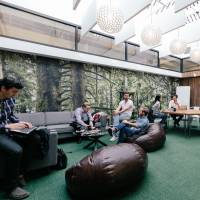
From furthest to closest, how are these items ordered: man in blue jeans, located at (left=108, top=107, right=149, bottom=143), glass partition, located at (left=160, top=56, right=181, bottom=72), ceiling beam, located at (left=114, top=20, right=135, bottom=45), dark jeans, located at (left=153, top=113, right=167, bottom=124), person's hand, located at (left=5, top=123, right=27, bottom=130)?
glass partition, located at (left=160, top=56, right=181, bottom=72)
dark jeans, located at (left=153, top=113, right=167, bottom=124)
ceiling beam, located at (left=114, top=20, right=135, bottom=45)
man in blue jeans, located at (left=108, top=107, right=149, bottom=143)
person's hand, located at (left=5, top=123, right=27, bottom=130)

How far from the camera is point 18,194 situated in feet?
6.55

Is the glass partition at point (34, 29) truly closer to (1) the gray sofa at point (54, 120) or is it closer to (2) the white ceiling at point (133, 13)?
(2) the white ceiling at point (133, 13)

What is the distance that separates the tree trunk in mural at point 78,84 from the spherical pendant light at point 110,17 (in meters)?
3.10

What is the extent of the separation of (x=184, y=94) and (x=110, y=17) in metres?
7.96

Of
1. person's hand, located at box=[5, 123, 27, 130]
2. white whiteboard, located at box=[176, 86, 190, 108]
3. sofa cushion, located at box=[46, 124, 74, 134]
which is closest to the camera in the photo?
person's hand, located at box=[5, 123, 27, 130]

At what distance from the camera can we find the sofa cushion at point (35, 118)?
4.60 meters

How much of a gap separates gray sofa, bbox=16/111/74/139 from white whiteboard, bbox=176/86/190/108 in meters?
6.77

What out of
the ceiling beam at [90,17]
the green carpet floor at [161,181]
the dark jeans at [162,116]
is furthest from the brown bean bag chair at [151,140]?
the ceiling beam at [90,17]

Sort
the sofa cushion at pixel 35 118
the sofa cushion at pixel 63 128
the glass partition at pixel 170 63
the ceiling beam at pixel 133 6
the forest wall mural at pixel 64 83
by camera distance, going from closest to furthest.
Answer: the ceiling beam at pixel 133 6 → the sofa cushion at pixel 63 128 → the sofa cushion at pixel 35 118 → the forest wall mural at pixel 64 83 → the glass partition at pixel 170 63

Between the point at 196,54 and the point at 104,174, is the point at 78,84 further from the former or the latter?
the point at 104,174

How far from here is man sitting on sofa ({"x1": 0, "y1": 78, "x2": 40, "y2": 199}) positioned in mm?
1981

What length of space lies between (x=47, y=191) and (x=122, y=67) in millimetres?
5438

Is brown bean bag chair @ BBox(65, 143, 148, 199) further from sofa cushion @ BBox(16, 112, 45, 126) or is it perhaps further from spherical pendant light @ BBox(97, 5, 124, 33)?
sofa cushion @ BBox(16, 112, 45, 126)

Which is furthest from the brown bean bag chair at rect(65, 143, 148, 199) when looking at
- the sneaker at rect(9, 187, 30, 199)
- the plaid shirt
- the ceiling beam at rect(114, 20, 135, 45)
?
the ceiling beam at rect(114, 20, 135, 45)
